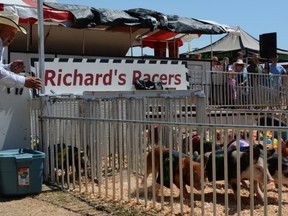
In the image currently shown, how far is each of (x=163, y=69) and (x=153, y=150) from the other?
19.2 ft

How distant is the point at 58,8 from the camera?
39.0ft

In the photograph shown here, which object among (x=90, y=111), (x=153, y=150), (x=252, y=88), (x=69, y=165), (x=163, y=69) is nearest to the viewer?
(x=153, y=150)

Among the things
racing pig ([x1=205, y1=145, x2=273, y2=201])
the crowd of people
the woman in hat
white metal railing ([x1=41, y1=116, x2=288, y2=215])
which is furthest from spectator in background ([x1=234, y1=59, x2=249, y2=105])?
the woman in hat

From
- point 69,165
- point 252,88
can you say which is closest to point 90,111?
point 69,165

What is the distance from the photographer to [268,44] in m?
18.6

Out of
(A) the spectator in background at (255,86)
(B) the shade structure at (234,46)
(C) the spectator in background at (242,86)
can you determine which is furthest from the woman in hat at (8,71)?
(B) the shade structure at (234,46)

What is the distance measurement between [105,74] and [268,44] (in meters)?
10.4

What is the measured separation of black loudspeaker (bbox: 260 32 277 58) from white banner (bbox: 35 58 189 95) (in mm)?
8124

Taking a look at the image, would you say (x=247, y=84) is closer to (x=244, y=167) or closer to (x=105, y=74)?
(x=105, y=74)

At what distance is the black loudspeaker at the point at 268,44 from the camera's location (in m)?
18.4

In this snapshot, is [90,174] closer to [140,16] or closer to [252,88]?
[140,16]

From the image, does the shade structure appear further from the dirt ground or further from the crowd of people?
the dirt ground

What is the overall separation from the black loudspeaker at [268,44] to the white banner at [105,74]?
26.7ft

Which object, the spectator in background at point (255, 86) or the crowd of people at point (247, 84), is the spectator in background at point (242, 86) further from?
the spectator in background at point (255, 86)
